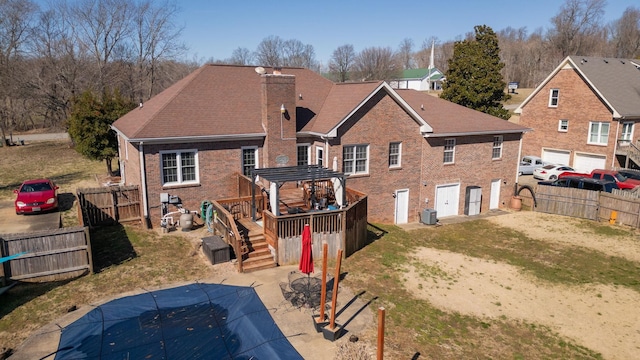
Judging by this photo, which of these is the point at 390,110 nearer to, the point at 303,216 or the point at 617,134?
the point at 303,216

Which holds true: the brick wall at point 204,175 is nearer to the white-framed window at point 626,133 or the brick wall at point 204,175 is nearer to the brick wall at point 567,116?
the brick wall at point 567,116

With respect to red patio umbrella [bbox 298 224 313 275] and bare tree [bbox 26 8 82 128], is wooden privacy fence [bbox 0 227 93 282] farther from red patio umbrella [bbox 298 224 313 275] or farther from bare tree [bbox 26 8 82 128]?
bare tree [bbox 26 8 82 128]

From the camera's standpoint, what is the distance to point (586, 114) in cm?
3872

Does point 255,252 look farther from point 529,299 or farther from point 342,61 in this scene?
point 342,61

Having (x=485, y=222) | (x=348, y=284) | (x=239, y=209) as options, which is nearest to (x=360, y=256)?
(x=348, y=284)

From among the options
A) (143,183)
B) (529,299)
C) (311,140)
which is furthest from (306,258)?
(311,140)

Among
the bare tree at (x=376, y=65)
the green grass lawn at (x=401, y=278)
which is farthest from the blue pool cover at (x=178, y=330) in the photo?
the bare tree at (x=376, y=65)

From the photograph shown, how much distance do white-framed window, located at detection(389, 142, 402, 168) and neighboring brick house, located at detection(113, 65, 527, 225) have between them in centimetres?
6

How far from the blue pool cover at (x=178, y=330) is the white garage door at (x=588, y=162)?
3704 cm

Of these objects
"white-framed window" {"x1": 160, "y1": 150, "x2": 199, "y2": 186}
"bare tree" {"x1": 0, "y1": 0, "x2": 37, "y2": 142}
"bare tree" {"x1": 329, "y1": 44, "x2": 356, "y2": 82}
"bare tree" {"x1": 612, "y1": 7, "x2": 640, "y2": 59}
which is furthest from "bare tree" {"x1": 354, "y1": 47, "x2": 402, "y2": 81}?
"white-framed window" {"x1": 160, "y1": 150, "x2": 199, "y2": 186}

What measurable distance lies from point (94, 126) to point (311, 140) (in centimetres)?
1528

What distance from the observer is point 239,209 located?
20.4 meters

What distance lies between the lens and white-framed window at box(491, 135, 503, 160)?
28.4m

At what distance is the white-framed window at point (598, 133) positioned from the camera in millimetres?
37656
